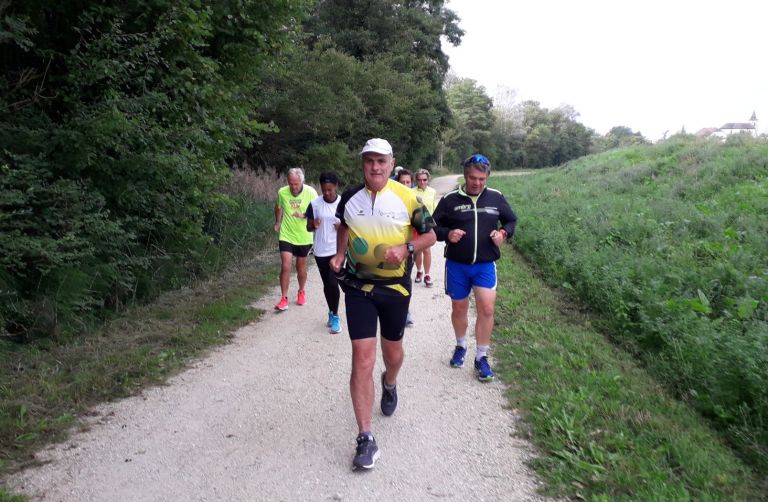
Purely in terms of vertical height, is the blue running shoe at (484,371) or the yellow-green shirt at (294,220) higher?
the yellow-green shirt at (294,220)

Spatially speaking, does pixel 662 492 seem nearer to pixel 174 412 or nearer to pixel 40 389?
pixel 174 412

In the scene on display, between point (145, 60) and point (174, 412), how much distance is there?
4244 mm

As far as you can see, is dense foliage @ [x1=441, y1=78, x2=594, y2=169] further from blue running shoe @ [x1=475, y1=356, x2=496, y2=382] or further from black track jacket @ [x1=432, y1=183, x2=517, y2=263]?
blue running shoe @ [x1=475, y1=356, x2=496, y2=382]

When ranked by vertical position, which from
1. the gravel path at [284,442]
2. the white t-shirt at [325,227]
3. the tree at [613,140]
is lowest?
the gravel path at [284,442]

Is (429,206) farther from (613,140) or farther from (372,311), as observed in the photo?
(613,140)

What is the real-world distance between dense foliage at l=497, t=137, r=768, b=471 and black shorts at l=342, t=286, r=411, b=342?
2698 millimetres

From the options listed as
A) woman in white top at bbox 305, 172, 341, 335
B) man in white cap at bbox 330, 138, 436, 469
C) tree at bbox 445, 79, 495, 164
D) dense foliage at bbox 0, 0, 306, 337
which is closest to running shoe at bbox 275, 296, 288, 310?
woman in white top at bbox 305, 172, 341, 335

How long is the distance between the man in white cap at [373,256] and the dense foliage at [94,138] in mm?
3182

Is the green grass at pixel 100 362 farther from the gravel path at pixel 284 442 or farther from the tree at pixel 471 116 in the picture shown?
the tree at pixel 471 116

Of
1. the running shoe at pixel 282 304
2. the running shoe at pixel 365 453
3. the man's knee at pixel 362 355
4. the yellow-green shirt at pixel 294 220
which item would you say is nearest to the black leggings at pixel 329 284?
the yellow-green shirt at pixel 294 220

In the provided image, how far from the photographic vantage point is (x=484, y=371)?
4.95m

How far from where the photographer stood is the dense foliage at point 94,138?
5293mm

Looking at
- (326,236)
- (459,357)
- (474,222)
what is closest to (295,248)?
(326,236)

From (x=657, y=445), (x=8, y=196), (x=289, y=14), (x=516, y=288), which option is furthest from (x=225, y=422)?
(x=289, y=14)
